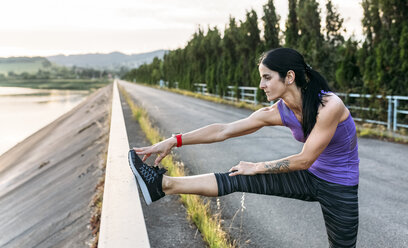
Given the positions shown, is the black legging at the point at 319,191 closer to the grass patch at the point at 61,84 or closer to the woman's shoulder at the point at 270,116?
the woman's shoulder at the point at 270,116

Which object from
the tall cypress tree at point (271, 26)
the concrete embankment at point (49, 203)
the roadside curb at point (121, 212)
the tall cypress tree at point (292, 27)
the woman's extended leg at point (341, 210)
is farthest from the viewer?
the tall cypress tree at point (271, 26)

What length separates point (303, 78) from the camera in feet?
8.12

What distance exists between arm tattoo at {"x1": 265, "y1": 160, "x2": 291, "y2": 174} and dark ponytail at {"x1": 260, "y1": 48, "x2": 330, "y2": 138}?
279 millimetres

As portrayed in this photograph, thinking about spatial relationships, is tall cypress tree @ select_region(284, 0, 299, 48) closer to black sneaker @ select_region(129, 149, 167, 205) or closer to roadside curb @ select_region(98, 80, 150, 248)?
roadside curb @ select_region(98, 80, 150, 248)

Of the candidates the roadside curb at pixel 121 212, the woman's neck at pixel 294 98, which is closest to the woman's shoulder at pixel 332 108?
the woman's neck at pixel 294 98

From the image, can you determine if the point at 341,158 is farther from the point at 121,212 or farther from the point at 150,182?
the point at 121,212

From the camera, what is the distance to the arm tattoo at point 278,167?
2574 mm

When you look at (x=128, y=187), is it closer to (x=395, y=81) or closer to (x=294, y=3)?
(x=395, y=81)

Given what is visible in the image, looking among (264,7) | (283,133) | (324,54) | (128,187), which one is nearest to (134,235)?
(128,187)

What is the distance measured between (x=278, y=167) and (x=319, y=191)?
1.07ft

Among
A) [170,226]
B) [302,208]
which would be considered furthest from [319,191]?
[302,208]

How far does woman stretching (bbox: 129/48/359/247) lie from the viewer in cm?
239

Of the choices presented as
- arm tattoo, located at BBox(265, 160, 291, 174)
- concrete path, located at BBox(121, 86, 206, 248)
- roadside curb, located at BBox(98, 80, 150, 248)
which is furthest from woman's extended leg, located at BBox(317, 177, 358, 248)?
roadside curb, located at BBox(98, 80, 150, 248)

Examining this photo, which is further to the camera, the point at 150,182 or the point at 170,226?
the point at 170,226
